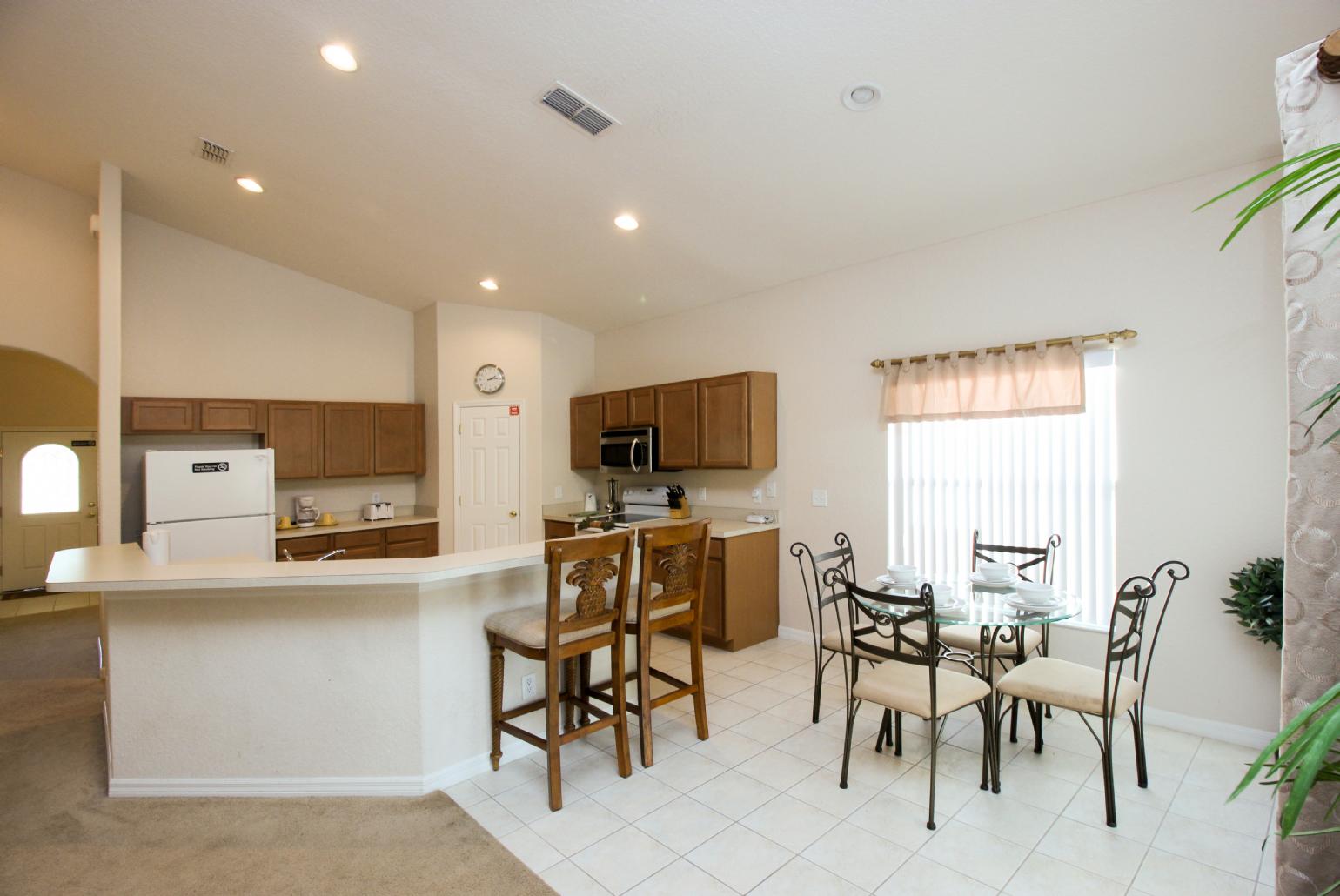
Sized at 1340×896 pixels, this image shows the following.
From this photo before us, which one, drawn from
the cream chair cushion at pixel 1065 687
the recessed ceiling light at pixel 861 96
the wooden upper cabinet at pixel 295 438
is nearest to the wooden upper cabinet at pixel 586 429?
the wooden upper cabinet at pixel 295 438

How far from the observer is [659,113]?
2906mm

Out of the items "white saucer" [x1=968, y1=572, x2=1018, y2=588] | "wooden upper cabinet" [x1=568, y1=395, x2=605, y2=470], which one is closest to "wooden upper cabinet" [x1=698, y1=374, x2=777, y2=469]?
"wooden upper cabinet" [x1=568, y1=395, x2=605, y2=470]

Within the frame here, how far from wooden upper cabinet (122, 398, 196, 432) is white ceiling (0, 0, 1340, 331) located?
1520 millimetres

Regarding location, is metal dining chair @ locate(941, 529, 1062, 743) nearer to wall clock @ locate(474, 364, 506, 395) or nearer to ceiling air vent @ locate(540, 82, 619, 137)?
ceiling air vent @ locate(540, 82, 619, 137)

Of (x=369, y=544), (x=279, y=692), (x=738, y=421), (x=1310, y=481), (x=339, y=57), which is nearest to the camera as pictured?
(x=1310, y=481)

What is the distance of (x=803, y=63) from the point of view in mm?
2498

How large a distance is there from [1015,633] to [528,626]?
2409 mm

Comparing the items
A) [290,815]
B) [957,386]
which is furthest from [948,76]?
[290,815]

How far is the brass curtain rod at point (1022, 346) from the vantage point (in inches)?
125

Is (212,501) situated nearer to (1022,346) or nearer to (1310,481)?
(1022,346)

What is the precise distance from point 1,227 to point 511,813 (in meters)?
5.48

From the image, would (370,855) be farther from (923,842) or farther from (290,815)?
(923,842)

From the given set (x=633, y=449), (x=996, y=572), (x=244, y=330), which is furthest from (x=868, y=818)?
(x=244, y=330)

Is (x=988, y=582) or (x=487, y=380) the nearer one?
(x=988, y=582)
